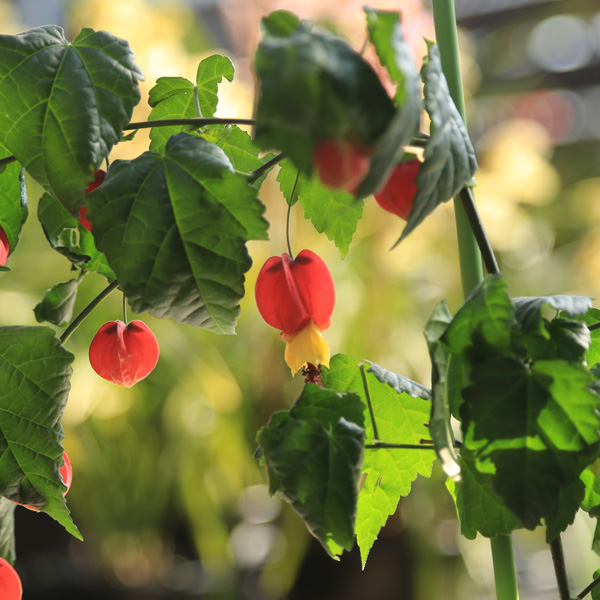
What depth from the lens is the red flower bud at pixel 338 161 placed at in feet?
0.62

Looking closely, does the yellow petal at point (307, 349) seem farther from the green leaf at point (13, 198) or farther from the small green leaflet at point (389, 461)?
the green leaf at point (13, 198)

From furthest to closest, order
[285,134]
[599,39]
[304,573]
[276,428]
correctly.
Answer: [599,39] < [304,573] < [276,428] < [285,134]

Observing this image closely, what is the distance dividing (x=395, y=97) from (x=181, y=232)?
111 mm

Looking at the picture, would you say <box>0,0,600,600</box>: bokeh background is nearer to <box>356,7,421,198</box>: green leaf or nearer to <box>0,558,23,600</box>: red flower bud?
<box>0,558,23,600</box>: red flower bud

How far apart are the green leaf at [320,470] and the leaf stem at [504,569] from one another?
0.10m

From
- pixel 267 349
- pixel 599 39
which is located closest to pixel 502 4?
pixel 599 39

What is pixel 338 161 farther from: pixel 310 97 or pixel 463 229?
pixel 463 229

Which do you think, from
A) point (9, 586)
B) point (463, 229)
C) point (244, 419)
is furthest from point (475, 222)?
point (244, 419)

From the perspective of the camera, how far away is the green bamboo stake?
0.34 metres

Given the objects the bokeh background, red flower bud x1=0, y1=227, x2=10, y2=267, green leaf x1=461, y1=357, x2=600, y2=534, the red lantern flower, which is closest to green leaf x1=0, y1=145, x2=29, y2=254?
red flower bud x1=0, y1=227, x2=10, y2=267

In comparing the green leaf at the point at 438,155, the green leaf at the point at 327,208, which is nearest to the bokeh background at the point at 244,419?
the green leaf at the point at 327,208

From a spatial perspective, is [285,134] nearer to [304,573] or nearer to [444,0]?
[444,0]

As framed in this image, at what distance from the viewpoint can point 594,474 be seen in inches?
13.1

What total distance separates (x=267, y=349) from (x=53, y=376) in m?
1.29
